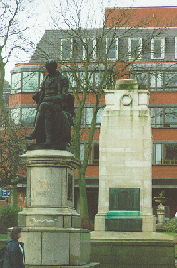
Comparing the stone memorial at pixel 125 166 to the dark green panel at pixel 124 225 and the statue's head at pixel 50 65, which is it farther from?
the statue's head at pixel 50 65

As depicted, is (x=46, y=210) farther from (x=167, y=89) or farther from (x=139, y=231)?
(x=167, y=89)

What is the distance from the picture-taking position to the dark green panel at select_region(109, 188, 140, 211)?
22.7m

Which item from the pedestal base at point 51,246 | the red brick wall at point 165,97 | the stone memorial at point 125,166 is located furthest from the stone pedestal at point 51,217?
the red brick wall at point 165,97

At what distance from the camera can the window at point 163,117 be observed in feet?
167

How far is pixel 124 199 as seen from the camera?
75.0ft

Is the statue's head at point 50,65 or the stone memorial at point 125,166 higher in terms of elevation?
the statue's head at point 50,65

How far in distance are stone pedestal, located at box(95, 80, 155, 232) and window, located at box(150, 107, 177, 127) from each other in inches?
1067

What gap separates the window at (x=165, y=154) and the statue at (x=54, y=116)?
122 feet

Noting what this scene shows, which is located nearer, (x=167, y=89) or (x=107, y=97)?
(x=107, y=97)

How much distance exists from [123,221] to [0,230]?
6.55m

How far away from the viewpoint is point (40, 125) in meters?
13.5

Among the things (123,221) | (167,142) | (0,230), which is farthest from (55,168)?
(167,142)

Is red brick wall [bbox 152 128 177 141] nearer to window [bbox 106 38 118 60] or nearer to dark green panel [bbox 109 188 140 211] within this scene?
window [bbox 106 38 118 60]

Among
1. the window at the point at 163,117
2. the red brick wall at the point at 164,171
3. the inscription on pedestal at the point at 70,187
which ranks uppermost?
the window at the point at 163,117
